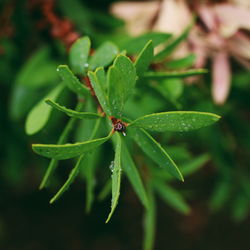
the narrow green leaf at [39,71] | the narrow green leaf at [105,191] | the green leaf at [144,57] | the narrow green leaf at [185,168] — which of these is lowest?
the narrow green leaf at [185,168]

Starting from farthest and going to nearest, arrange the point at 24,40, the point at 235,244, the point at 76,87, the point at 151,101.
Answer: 1. the point at 235,244
2. the point at 24,40
3. the point at 151,101
4. the point at 76,87

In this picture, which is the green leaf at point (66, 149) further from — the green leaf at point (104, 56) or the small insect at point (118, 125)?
the green leaf at point (104, 56)

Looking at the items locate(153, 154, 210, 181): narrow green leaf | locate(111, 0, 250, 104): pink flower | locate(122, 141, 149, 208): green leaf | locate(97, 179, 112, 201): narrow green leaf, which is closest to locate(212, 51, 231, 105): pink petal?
locate(111, 0, 250, 104): pink flower

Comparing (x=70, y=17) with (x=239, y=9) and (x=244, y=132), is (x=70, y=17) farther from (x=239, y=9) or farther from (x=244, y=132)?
(x=244, y=132)

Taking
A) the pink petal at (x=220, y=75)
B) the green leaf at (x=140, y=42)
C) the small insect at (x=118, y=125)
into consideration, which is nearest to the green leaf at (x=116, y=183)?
the small insect at (x=118, y=125)

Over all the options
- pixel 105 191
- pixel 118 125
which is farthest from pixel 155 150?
pixel 105 191

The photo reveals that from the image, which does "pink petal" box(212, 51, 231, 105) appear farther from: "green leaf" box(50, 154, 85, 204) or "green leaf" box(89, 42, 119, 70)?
"green leaf" box(50, 154, 85, 204)

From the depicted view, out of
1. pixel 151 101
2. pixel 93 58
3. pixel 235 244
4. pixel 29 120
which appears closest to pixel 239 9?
pixel 151 101
